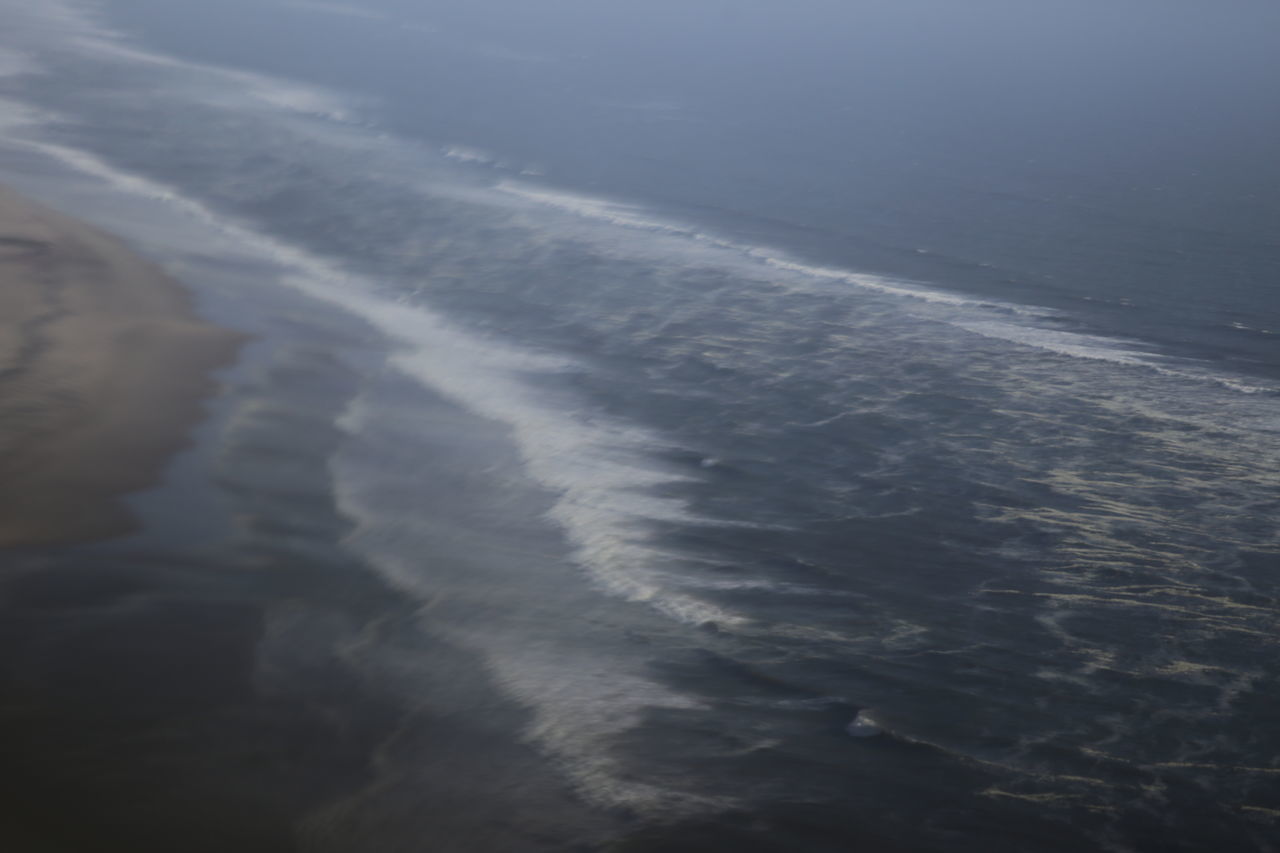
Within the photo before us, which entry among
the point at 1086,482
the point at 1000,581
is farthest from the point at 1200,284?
the point at 1000,581

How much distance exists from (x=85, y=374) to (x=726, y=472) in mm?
8214

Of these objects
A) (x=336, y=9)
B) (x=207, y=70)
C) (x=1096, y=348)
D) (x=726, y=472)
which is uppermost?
(x=336, y=9)

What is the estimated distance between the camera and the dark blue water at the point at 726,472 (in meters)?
8.89

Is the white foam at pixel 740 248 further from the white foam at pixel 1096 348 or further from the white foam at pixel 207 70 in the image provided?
the white foam at pixel 207 70

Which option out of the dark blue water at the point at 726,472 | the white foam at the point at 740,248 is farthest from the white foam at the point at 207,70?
the white foam at the point at 740,248

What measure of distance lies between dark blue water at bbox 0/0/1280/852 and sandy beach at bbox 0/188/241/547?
675 mm

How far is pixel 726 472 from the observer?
14.3 metres

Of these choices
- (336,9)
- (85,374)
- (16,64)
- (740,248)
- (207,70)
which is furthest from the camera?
(336,9)

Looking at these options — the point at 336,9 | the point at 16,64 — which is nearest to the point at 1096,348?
the point at 16,64

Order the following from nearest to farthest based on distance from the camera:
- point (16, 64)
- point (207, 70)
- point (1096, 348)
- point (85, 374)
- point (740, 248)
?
point (85, 374)
point (1096, 348)
point (740, 248)
point (16, 64)
point (207, 70)

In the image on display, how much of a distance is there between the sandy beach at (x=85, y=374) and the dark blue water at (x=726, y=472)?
675 millimetres

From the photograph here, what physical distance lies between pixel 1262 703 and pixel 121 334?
48.1 feet

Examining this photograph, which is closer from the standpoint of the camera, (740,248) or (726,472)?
(726,472)

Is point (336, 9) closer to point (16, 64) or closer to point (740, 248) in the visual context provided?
point (16, 64)
